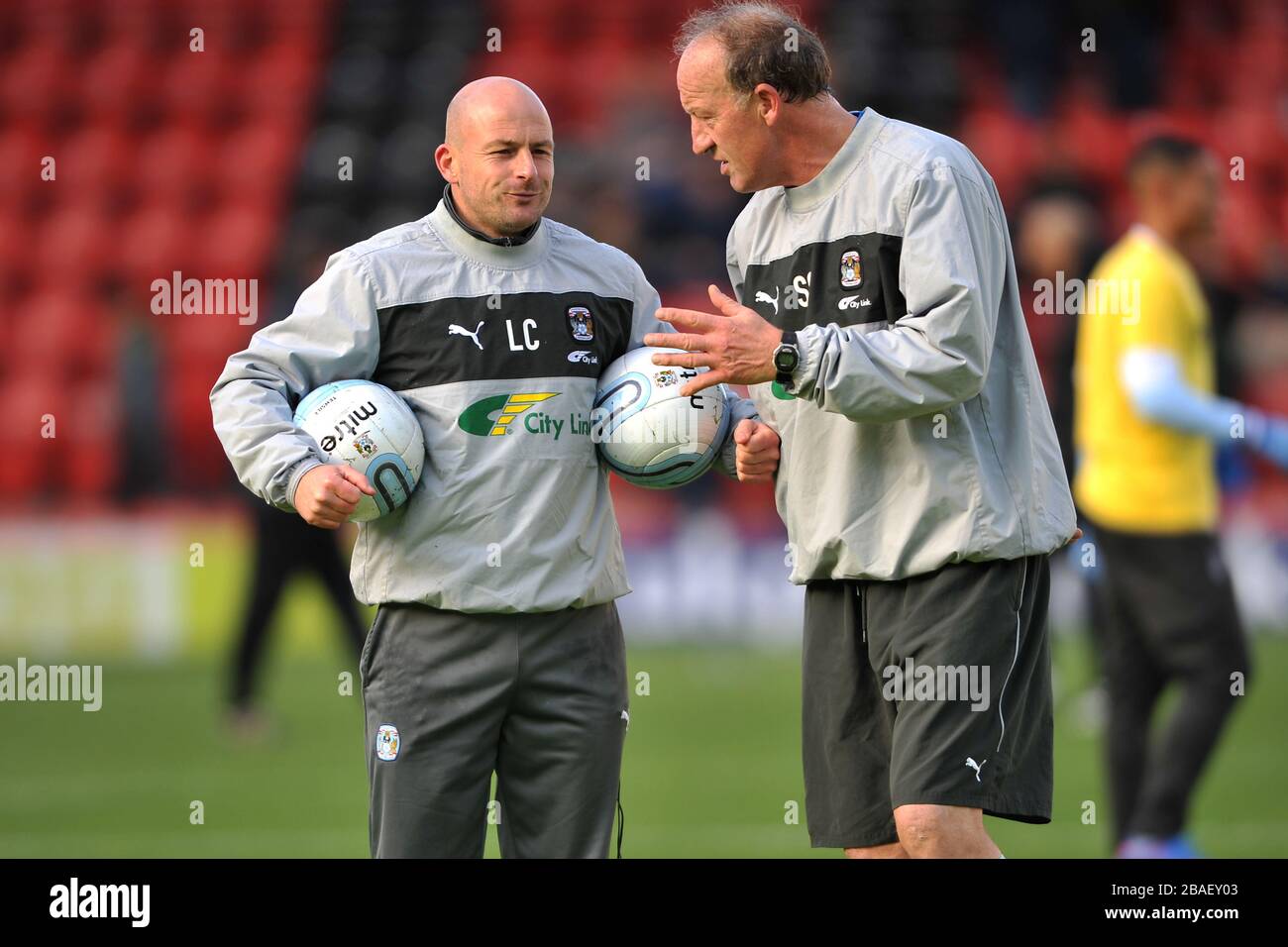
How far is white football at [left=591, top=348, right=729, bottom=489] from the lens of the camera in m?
4.38

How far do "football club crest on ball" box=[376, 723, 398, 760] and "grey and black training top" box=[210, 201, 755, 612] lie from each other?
326 millimetres

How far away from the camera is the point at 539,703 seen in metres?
4.32

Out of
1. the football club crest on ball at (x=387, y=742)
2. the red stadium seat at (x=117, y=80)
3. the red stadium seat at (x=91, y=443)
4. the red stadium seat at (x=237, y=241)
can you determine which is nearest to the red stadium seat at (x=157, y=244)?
the red stadium seat at (x=237, y=241)

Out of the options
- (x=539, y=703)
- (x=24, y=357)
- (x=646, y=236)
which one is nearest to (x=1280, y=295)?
(x=646, y=236)

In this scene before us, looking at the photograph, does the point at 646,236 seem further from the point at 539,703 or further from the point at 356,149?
the point at 539,703

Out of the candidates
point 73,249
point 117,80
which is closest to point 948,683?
point 73,249

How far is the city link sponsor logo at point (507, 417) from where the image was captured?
14.2 ft

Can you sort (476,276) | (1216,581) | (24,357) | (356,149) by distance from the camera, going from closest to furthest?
(476,276)
(1216,581)
(24,357)
(356,149)

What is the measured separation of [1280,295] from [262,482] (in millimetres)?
13397

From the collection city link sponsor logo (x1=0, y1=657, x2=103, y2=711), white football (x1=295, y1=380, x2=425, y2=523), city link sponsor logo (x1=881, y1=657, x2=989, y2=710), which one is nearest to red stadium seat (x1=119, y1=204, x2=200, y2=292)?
city link sponsor logo (x1=0, y1=657, x2=103, y2=711)

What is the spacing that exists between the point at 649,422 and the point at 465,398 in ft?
1.54

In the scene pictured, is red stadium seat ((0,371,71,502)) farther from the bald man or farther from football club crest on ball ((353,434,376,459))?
football club crest on ball ((353,434,376,459))

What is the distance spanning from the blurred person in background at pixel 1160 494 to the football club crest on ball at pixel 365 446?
381 centimetres

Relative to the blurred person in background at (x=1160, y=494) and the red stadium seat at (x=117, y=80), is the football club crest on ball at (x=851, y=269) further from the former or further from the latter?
the red stadium seat at (x=117, y=80)
